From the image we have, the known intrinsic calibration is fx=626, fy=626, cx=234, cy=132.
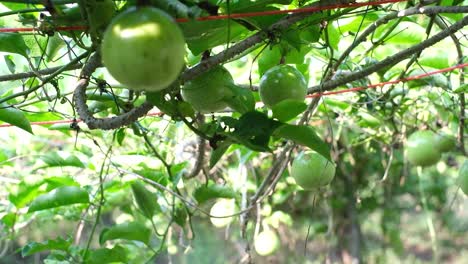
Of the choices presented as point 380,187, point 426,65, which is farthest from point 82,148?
point 380,187

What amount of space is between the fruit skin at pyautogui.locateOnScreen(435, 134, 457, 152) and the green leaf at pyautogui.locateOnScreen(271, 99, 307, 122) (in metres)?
0.98

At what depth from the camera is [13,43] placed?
0.90 meters

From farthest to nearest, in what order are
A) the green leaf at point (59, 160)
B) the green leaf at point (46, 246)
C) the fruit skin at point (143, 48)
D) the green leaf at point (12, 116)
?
the green leaf at point (59, 160) < the green leaf at point (46, 246) < the green leaf at point (12, 116) < the fruit skin at point (143, 48)

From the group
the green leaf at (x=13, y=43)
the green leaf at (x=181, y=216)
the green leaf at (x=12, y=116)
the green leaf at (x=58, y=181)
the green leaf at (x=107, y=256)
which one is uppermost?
the green leaf at (x=13, y=43)

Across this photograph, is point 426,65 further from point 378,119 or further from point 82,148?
point 82,148

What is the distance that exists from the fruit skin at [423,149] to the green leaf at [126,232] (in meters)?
0.74

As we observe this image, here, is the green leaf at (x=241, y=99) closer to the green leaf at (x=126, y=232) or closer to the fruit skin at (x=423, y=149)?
the green leaf at (x=126, y=232)

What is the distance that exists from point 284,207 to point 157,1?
240 centimetres

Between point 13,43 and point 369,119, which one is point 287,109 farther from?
point 369,119

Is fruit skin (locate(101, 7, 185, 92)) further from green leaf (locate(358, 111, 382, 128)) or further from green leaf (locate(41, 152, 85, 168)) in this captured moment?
green leaf (locate(358, 111, 382, 128))

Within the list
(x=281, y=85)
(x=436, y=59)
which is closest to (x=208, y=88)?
(x=281, y=85)

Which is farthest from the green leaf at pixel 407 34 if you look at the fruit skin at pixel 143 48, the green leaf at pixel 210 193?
the fruit skin at pixel 143 48

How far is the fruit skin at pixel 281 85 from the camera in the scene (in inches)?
34.4

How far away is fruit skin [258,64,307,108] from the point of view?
0.87 meters
